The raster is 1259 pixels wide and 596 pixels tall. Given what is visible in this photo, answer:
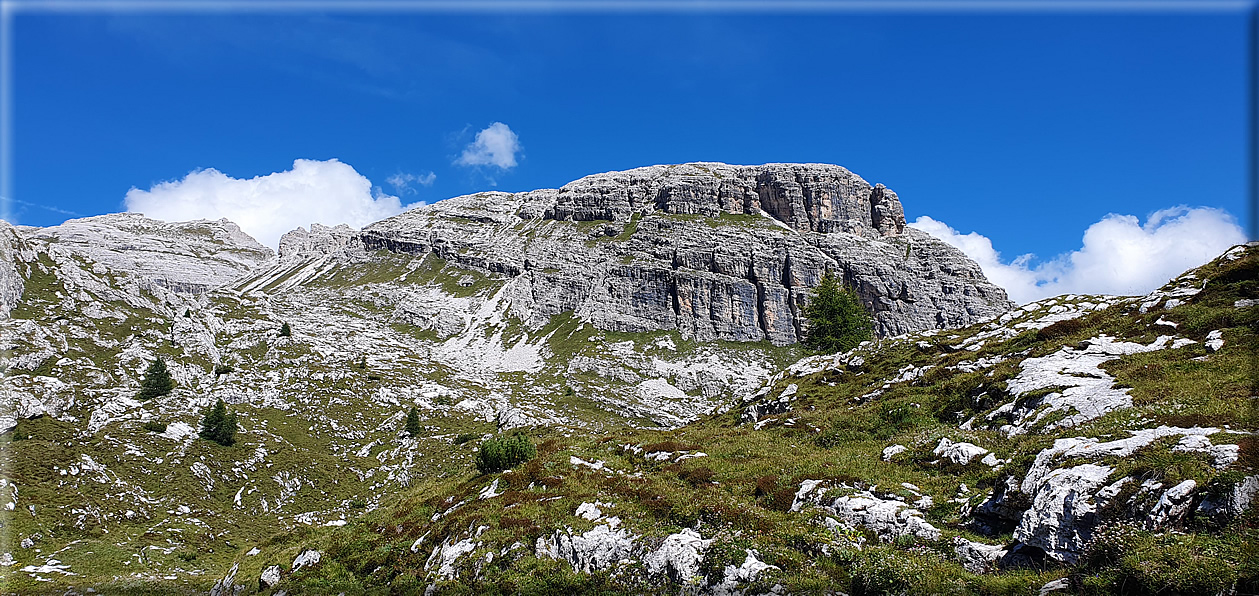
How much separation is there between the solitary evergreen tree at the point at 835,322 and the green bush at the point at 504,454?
62.8 m

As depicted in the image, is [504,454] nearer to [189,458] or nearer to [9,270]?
[189,458]

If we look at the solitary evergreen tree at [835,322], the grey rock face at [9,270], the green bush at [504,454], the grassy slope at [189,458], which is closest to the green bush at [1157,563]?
the green bush at [504,454]

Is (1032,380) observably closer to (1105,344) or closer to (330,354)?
(1105,344)

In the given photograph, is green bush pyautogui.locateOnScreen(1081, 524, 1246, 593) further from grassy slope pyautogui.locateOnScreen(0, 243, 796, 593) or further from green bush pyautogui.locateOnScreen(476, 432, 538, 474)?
grassy slope pyautogui.locateOnScreen(0, 243, 796, 593)

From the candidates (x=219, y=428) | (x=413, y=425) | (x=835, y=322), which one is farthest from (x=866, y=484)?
(x=413, y=425)

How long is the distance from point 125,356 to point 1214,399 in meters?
109

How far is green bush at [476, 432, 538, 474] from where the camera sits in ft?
92.4

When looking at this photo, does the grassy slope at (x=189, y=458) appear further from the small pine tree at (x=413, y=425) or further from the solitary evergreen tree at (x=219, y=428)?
the small pine tree at (x=413, y=425)

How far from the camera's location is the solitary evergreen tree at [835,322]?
8169cm

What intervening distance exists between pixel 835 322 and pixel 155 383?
92.0m

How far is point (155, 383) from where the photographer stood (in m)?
68.9

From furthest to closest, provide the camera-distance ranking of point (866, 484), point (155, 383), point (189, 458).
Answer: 1. point (155, 383)
2. point (189, 458)
3. point (866, 484)

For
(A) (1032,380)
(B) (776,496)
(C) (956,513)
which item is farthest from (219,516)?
(A) (1032,380)

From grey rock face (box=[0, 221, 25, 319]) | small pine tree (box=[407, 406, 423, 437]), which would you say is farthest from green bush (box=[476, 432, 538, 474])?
grey rock face (box=[0, 221, 25, 319])
